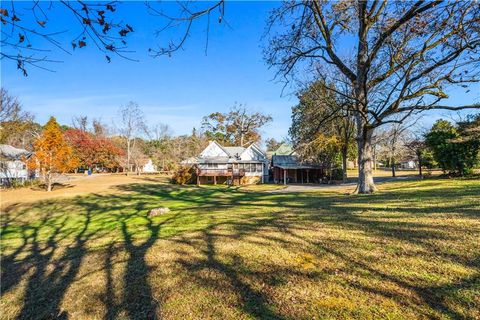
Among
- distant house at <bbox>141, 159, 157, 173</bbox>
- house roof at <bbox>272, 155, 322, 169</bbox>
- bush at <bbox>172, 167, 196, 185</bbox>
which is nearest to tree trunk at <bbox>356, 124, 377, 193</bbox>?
house roof at <bbox>272, 155, 322, 169</bbox>

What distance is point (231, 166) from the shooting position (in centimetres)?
3594

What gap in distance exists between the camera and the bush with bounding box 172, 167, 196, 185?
3406 cm

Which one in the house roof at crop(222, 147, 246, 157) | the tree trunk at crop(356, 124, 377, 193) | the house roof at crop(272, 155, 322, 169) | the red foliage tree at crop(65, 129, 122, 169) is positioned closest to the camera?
the tree trunk at crop(356, 124, 377, 193)

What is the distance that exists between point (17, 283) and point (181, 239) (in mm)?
3090

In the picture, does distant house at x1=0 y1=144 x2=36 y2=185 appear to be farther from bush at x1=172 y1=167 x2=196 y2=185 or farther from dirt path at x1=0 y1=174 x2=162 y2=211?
bush at x1=172 y1=167 x2=196 y2=185

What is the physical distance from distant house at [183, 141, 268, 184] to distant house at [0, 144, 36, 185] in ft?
69.2

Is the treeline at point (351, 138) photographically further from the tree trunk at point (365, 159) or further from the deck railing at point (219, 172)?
the deck railing at point (219, 172)

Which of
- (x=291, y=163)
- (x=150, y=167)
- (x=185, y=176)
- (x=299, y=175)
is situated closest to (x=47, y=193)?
(x=185, y=176)

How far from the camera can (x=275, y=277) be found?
346 centimetres

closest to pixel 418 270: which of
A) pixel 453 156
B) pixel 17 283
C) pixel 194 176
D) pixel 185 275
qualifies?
pixel 185 275

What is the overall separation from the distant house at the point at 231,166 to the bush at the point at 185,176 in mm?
881

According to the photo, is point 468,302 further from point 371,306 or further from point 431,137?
point 431,137

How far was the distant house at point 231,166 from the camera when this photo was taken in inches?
1362

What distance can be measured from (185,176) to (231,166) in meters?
6.29
